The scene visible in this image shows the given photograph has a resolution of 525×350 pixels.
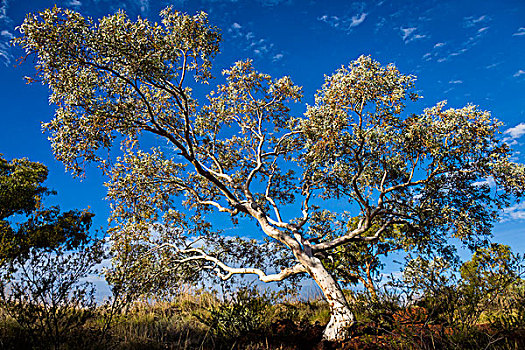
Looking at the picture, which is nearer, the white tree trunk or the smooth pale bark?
the white tree trunk

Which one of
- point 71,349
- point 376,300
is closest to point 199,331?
point 71,349

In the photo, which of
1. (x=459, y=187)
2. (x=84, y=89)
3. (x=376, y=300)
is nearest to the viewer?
(x=376, y=300)

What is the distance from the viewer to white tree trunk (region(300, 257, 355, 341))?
9570 mm

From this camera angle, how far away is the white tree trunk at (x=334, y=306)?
9.57 m

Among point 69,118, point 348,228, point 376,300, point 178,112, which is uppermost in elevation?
point 178,112

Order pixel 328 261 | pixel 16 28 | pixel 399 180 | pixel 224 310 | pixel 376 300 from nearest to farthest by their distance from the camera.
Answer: pixel 376 300 < pixel 224 310 < pixel 16 28 < pixel 399 180 < pixel 328 261

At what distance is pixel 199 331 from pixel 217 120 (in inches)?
448

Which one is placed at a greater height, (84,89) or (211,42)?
(211,42)

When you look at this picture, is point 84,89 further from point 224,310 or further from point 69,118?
point 224,310

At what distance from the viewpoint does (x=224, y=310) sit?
8531 millimetres

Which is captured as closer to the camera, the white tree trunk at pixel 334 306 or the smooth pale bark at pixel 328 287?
the white tree trunk at pixel 334 306

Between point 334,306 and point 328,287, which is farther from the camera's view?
point 328,287

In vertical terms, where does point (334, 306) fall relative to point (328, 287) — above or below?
below

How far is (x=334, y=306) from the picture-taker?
1067 cm
